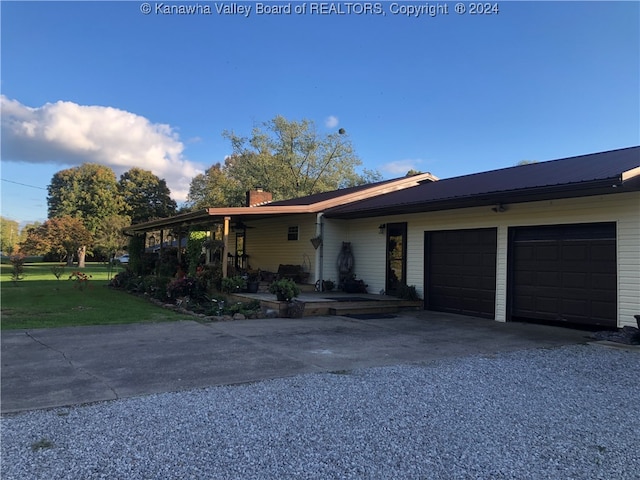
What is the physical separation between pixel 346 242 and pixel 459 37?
7106 millimetres

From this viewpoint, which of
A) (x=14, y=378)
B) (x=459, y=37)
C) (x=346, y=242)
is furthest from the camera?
(x=346, y=242)

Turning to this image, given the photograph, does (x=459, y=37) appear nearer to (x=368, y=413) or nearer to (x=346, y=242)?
(x=346, y=242)

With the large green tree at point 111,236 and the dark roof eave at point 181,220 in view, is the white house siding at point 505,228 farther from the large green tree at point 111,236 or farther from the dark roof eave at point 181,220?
the large green tree at point 111,236

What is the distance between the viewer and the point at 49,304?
11.8m

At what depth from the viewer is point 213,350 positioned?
6.59 m

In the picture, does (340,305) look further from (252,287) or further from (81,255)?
(81,255)

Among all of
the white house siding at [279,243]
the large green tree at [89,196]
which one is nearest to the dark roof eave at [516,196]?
the white house siding at [279,243]


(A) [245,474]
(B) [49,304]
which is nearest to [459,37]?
(A) [245,474]

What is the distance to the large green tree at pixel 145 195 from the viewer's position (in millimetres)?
52906

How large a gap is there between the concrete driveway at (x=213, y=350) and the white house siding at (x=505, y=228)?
3.70 feet

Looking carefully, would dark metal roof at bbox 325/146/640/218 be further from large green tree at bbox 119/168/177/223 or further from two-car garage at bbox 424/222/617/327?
large green tree at bbox 119/168/177/223

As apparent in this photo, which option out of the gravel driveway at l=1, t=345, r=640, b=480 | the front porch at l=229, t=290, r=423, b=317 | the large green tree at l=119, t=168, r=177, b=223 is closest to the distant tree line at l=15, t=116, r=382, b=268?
the large green tree at l=119, t=168, r=177, b=223

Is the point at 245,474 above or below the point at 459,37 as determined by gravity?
below

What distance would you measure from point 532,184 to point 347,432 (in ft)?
24.9
